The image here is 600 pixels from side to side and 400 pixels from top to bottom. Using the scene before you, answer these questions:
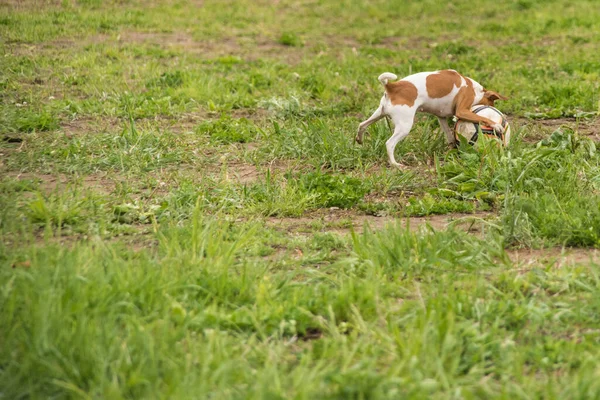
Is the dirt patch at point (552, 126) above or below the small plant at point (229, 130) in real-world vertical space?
above

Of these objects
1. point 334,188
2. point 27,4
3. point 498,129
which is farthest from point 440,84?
point 27,4

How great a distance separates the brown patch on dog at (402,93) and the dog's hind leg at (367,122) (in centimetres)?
17

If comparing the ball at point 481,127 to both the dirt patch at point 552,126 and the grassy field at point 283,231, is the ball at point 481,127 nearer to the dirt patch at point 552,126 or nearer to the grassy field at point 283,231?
the grassy field at point 283,231

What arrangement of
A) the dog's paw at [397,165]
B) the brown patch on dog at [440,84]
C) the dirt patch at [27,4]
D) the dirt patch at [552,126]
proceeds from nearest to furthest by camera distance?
the dog's paw at [397,165] < the brown patch on dog at [440,84] < the dirt patch at [552,126] < the dirt patch at [27,4]

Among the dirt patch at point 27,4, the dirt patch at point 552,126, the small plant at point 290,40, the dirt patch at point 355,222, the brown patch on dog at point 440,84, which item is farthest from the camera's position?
the dirt patch at point 27,4

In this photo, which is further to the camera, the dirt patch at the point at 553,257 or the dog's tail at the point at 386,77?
the dog's tail at the point at 386,77

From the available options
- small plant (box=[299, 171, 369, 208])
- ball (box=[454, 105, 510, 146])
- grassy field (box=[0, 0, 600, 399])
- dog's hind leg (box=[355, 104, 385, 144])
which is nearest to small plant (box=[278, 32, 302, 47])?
grassy field (box=[0, 0, 600, 399])

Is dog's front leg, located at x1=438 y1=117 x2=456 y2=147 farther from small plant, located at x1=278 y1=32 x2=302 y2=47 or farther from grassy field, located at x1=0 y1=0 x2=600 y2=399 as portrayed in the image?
small plant, located at x1=278 y1=32 x2=302 y2=47

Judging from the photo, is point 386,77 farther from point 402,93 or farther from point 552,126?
point 552,126

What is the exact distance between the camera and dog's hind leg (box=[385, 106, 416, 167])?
649 centimetres

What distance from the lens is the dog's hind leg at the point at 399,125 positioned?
649 cm

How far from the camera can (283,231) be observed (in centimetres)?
533

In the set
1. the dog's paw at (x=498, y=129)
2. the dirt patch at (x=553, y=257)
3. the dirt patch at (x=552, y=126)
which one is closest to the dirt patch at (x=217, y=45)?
the dirt patch at (x=552, y=126)

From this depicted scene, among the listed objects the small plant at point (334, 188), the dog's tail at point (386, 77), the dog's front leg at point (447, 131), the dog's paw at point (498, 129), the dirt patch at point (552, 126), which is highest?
the dog's tail at point (386, 77)
